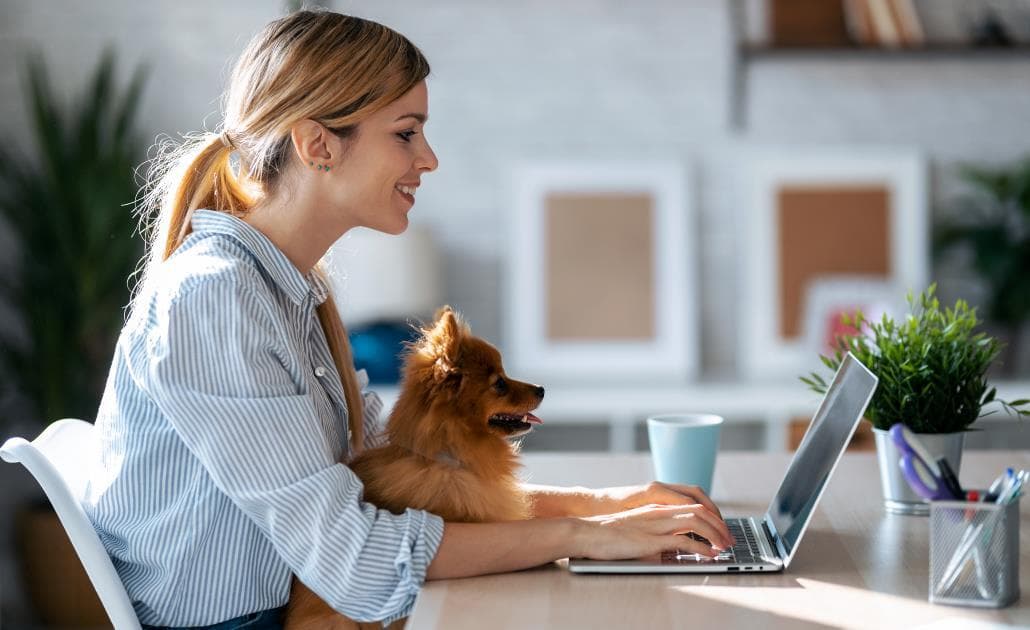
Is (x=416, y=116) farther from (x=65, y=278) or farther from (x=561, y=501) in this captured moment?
(x=65, y=278)

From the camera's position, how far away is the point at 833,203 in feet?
12.3

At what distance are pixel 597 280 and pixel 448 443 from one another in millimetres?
2494

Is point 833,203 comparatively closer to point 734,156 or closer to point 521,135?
point 734,156

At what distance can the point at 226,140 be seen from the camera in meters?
1.44

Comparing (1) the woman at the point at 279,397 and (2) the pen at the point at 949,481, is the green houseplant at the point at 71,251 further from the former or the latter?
(2) the pen at the point at 949,481

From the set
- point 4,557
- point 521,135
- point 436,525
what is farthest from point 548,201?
point 436,525

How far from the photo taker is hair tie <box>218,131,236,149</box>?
4.71 ft

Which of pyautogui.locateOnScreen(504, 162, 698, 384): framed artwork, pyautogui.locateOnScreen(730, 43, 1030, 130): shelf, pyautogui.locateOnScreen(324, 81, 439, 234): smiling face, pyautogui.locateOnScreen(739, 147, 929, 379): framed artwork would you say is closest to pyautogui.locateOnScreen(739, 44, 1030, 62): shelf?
pyautogui.locateOnScreen(730, 43, 1030, 130): shelf

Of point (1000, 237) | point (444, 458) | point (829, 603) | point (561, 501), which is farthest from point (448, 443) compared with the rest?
point (1000, 237)

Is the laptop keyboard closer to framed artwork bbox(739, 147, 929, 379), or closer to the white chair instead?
the white chair

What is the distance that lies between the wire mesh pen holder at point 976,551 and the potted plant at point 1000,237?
110 inches

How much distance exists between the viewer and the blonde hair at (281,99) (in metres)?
1.36

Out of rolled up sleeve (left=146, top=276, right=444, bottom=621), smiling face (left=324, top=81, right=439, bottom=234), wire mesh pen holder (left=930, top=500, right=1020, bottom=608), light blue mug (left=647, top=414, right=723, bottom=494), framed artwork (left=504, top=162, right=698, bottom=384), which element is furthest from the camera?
framed artwork (left=504, top=162, right=698, bottom=384)

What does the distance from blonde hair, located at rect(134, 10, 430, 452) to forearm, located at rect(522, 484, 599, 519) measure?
0.31 meters
